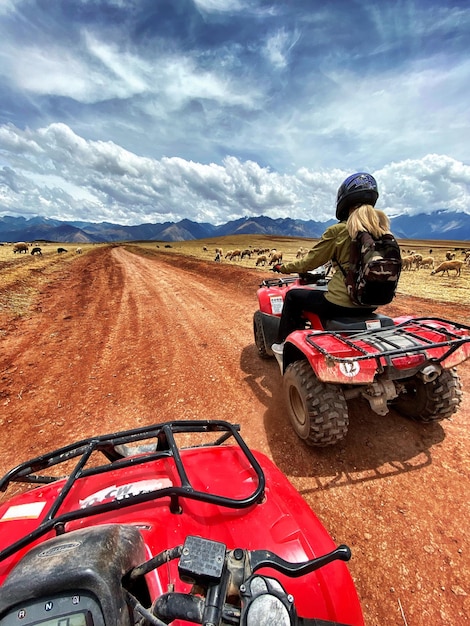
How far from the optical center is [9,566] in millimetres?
1257

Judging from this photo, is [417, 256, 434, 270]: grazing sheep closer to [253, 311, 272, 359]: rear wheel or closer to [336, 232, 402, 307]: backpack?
[253, 311, 272, 359]: rear wheel

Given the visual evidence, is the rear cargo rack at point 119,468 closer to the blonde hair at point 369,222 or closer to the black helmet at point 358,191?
the blonde hair at point 369,222

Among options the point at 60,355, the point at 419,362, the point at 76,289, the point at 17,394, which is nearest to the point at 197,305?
the point at 60,355

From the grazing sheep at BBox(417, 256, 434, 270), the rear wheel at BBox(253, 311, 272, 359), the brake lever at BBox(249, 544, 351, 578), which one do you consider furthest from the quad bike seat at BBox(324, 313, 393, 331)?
the grazing sheep at BBox(417, 256, 434, 270)

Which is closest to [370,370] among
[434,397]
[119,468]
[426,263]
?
[434,397]

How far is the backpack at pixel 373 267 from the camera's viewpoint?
309 centimetres

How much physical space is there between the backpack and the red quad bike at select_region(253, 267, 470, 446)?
1.35 feet

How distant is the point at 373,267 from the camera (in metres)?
3.08

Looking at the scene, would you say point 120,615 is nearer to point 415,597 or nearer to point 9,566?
point 9,566

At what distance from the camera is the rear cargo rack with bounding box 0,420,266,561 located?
1.33 m

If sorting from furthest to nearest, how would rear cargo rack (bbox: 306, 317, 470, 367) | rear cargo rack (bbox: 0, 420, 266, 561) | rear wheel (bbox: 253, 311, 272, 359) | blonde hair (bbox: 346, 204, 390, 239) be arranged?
rear wheel (bbox: 253, 311, 272, 359)
blonde hair (bbox: 346, 204, 390, 239)
rear cargo rack (bbox: 306, 317, 470, 367)
rear cargo rack (bbox: 0, 420, 266, 561)

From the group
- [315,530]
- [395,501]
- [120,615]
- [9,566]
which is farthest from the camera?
[395,501]

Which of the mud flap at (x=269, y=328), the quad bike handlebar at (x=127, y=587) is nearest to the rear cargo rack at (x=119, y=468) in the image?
the quad bike handlebar at (x=127, y=587)

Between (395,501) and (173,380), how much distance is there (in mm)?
3532
